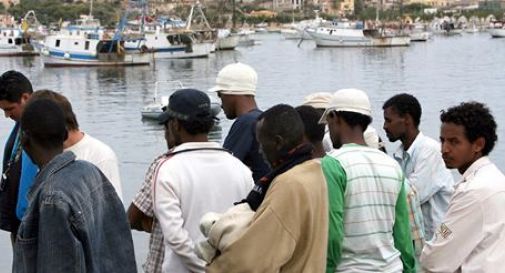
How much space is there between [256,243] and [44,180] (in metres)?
0.81

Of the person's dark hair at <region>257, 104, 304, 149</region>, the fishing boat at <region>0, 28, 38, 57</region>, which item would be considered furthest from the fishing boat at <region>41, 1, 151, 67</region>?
the person's dark hair at <region>257, 104, 304, 149</region>

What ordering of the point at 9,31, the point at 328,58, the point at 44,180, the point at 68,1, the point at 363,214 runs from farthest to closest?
the point at 68,1, the point at 9,31, the point at 328,58, the point at 363,214, the point at 44,180

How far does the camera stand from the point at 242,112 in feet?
16.3

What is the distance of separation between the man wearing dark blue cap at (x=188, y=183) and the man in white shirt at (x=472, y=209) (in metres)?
0.93

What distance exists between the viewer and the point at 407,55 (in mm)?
70750

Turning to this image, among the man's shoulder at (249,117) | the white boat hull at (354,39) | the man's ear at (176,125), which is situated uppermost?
the man's ear at (176,125)

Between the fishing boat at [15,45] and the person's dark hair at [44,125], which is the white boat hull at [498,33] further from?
the person's dark hair at [44,125]

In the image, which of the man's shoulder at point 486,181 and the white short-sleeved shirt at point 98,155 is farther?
the white short-sleeved shirt at point 98,155

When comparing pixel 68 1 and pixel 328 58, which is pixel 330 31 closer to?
pixel 328 58

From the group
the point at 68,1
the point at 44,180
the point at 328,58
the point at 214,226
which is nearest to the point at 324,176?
the point at 214,226

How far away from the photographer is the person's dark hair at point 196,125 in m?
4.24

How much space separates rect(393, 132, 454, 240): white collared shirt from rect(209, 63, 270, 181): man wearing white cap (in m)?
0.98

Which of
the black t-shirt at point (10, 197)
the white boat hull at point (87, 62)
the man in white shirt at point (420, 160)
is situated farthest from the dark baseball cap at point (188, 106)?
the white boat hull at point (87, 62)

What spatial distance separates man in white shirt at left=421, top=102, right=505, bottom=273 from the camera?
12.8 ft
